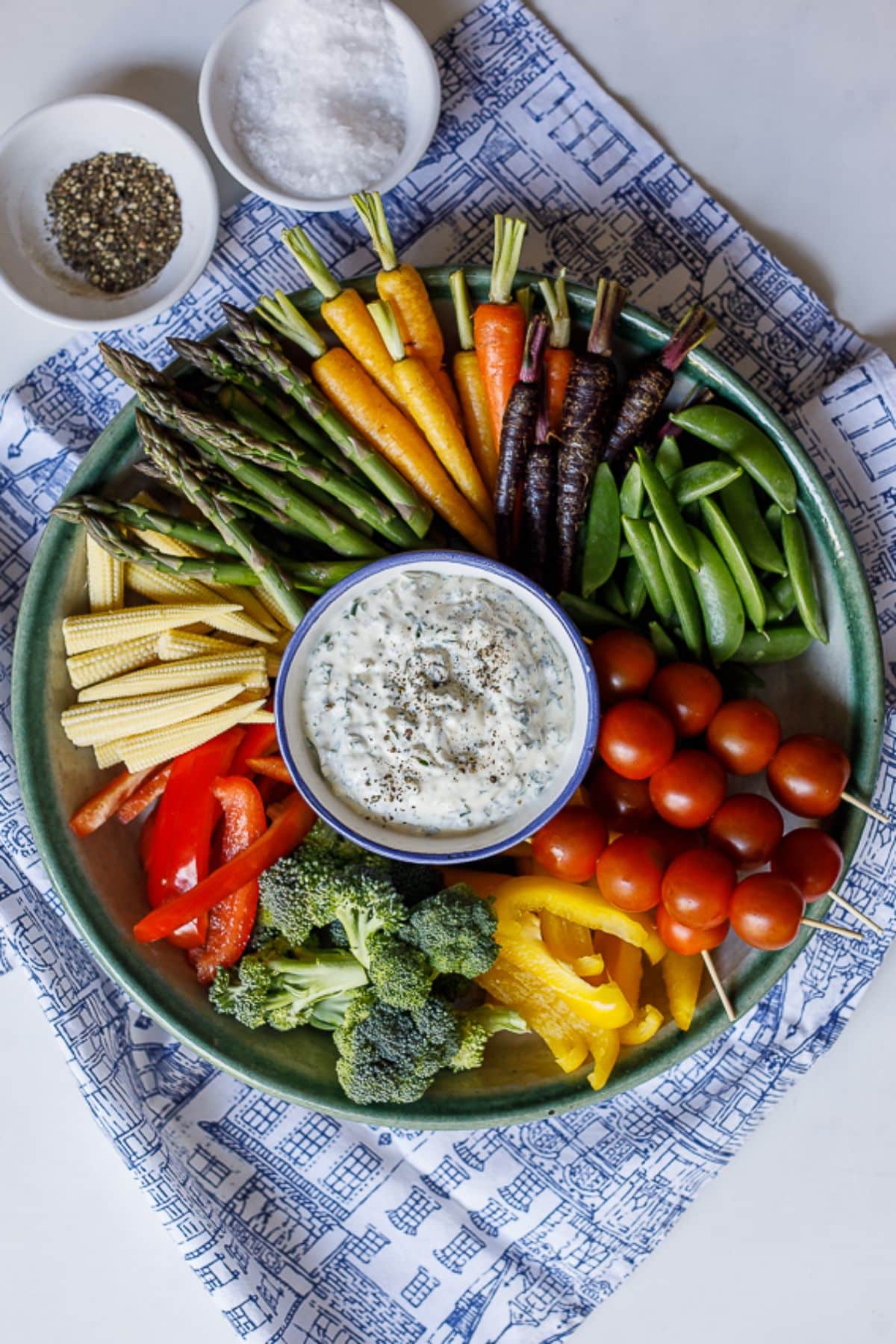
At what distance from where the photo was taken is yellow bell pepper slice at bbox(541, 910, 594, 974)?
228 centimetres

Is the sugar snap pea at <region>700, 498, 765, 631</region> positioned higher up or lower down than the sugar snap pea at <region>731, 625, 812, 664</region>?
higher up

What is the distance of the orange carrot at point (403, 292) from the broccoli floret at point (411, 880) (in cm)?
106

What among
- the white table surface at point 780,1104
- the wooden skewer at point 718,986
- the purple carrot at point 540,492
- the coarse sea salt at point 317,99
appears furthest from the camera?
the white table surface at point 780,1104

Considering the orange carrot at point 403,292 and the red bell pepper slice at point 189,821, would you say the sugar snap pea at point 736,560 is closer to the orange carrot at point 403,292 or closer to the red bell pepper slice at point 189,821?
the orange carrot at point 403,292

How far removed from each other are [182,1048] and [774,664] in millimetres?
1616

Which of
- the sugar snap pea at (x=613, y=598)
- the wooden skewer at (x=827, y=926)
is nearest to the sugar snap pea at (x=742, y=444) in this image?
the sugar snap pea at (x=613, y=598)

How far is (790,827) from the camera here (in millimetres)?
2430

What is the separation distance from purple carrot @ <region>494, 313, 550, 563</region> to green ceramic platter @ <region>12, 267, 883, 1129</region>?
0.17m

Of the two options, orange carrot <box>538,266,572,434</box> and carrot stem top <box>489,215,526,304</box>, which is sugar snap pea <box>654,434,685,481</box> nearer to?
orange carrot <box>538,266,572,434</box>

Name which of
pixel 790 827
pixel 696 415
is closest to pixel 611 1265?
pixel 790 827

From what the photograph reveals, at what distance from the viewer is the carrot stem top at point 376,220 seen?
7.34 ft

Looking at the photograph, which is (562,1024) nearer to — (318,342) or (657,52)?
(318,342)

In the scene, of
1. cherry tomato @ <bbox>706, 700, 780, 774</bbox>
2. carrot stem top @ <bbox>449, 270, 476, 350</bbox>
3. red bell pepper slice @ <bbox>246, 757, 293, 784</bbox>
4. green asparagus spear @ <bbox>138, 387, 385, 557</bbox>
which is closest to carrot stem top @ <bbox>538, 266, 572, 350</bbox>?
carrot stem top @ <bbox>449, 270, 476, 350</bbox>

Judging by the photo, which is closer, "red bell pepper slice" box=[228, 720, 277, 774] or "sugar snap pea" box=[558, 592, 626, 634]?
"sugar snap pea" box=[558, 592, 626, 634]
